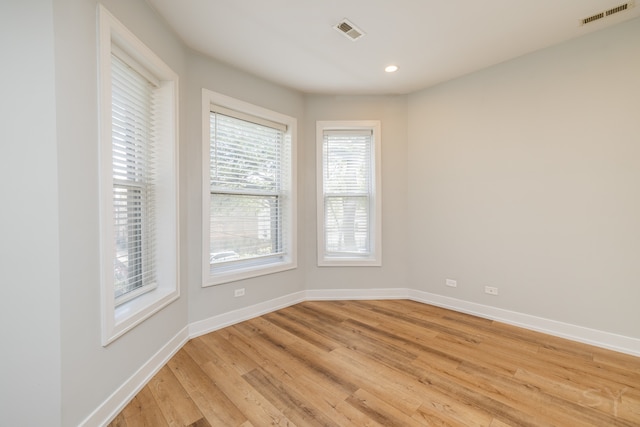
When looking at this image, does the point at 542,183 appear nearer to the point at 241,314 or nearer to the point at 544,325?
the point at 544,325

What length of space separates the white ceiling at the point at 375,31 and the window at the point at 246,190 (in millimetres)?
538

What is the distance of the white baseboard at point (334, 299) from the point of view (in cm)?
157

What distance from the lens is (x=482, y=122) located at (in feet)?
9.24

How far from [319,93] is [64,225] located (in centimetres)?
294

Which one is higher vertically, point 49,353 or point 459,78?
point 459,78

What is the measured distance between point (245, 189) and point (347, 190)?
1.37 meters

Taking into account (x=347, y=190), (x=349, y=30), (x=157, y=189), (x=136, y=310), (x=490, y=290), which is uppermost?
(x=349, y=30)

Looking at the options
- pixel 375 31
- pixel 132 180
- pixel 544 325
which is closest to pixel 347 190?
pixel 375 31

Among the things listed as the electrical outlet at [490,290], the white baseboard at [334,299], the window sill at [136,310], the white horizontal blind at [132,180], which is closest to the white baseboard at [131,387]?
the white baseboard at [334,299]

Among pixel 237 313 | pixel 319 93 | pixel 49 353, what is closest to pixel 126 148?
pixel 49 353

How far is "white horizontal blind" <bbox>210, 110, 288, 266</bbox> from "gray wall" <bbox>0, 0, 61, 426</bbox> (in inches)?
55.7

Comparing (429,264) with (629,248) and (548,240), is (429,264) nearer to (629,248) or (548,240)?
(548,240)

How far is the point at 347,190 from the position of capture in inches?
136

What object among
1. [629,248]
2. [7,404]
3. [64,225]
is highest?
[64,225]
